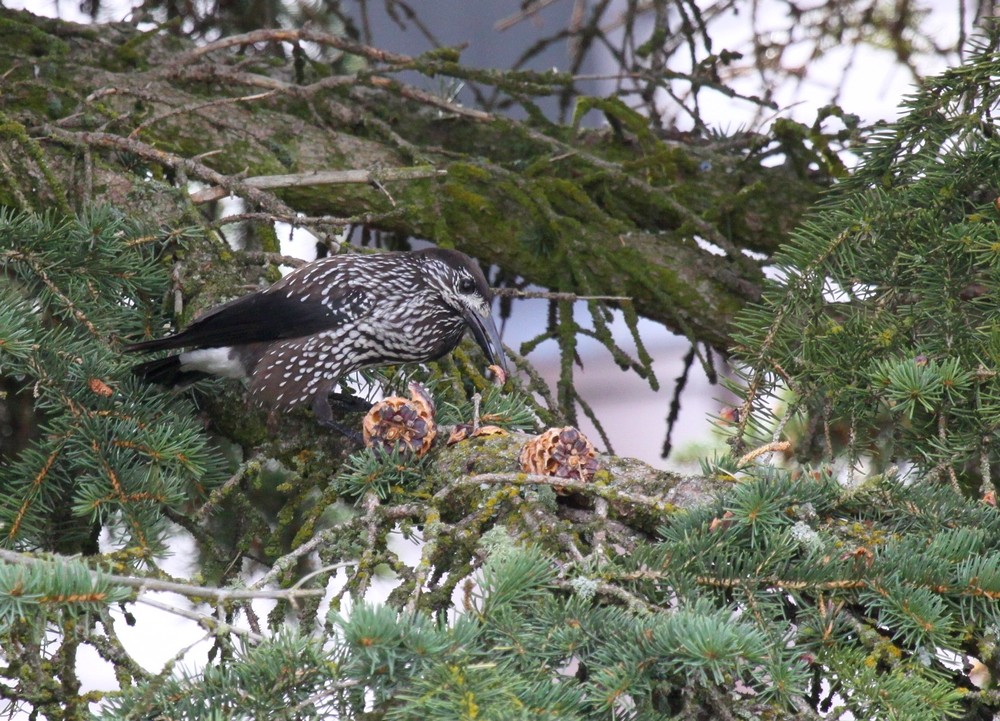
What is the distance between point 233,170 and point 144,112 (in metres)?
0.35

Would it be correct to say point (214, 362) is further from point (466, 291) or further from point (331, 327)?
point (466, 291)

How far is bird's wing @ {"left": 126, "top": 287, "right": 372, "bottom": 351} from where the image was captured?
9.48 feet

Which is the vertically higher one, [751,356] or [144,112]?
[144,112]

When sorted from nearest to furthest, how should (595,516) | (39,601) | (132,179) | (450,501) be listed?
(39,601) → (595,516) → (450,501) → (132,179)

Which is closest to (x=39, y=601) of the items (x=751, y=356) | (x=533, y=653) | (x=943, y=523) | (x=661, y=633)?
(x=533, y=653)

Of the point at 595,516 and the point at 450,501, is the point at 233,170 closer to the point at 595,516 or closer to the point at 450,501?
the point at 450,501

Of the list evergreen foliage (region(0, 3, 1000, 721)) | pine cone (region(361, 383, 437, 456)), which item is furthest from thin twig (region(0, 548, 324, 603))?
pine cone (region(361, 383, 437, 456))

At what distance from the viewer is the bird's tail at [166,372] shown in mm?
2814

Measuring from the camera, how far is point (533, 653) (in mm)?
1485

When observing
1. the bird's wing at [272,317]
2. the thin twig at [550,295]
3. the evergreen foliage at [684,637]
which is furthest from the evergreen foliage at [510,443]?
the thin twig at [550,295]

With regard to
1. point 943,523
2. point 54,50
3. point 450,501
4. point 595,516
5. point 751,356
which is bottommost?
point 943,523

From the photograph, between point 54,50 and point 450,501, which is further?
point 54,50

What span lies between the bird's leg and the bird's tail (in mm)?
356

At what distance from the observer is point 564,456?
6.64ft
